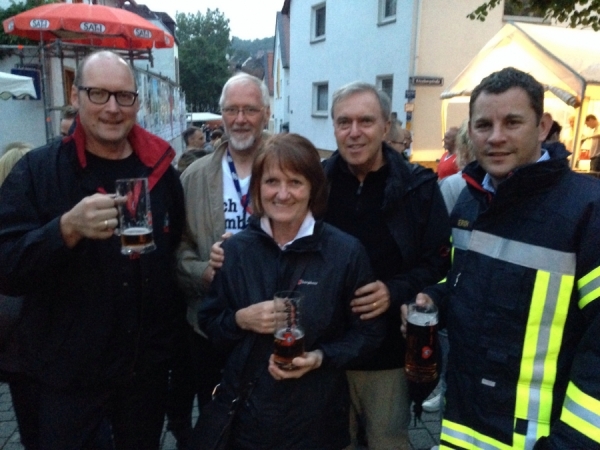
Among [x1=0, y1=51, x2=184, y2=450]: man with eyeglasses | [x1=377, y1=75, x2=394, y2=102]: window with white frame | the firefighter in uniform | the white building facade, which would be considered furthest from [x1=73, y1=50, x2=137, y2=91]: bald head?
[x1=377, y1=75, x2=394, y2=102]: window with white frame

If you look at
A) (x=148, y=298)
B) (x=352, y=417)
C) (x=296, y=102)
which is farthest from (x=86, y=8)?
(x=296, y=102)

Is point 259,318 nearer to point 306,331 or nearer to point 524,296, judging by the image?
point 306,331

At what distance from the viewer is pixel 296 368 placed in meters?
1.79

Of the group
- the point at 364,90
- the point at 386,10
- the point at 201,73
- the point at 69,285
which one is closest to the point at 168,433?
the point at 69,285

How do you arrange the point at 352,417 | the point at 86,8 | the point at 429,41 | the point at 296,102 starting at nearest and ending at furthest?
the point at 352,417 → the point at 86,8 → the point at 429,41 → the point at 296,102

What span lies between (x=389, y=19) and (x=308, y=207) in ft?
47.6

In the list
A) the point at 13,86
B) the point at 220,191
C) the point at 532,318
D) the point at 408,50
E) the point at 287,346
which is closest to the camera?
the point at 532,318

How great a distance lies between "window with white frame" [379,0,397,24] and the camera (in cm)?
1520

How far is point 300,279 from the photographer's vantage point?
76.4 inches

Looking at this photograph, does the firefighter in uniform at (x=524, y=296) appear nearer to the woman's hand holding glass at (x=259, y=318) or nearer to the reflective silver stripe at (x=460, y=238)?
the reflective silver stripe at (x=460, y=238)

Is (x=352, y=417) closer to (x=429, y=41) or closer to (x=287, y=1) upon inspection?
(x=429, y=41)

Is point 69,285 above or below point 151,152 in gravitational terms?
below

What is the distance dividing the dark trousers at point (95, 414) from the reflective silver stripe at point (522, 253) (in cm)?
167

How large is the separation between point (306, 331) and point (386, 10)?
52.0ft
